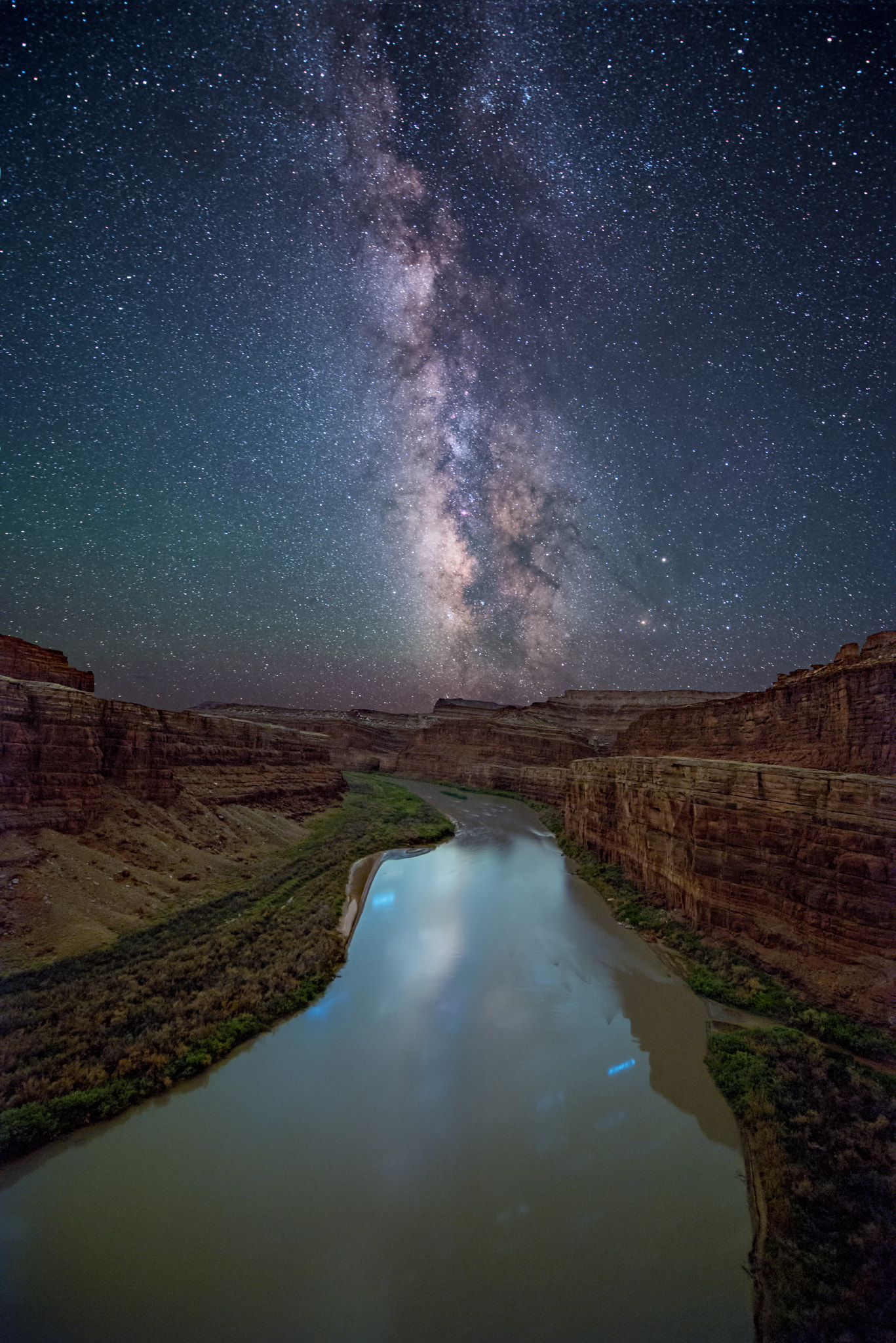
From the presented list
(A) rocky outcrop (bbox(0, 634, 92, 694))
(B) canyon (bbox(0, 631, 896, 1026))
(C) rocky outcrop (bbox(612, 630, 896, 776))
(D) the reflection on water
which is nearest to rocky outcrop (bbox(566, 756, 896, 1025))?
(B) canyon (bbox(0, 631, 896, 1026))

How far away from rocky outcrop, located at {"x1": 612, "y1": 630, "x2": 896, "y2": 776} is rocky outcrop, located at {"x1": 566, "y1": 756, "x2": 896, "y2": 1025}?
4064 mm

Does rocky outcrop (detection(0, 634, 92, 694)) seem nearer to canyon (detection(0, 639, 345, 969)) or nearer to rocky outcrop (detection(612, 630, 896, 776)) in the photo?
canyon (detection(0, 639, 345, 969))

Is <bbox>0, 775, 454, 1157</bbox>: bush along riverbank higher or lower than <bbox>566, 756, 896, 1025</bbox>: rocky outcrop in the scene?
lower

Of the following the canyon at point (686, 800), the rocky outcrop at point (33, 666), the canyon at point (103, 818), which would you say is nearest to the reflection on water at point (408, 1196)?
the canyon at point (686, 800)

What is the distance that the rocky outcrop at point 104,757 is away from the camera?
38.7ft

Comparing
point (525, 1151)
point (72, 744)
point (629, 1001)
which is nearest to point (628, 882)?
point (629, 1001)

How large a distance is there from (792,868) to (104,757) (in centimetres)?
1849

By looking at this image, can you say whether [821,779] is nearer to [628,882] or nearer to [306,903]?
[628,882]

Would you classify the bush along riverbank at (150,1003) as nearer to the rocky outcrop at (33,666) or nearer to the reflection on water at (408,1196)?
the reflection on water at (408,1196)

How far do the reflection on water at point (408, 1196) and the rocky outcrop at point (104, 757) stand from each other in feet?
27.9

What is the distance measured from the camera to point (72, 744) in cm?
1316

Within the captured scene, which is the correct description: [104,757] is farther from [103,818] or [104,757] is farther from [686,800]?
[686,800]

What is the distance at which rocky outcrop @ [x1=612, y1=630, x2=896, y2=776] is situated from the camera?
51.9 ft

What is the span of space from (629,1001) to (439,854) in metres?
15.3
